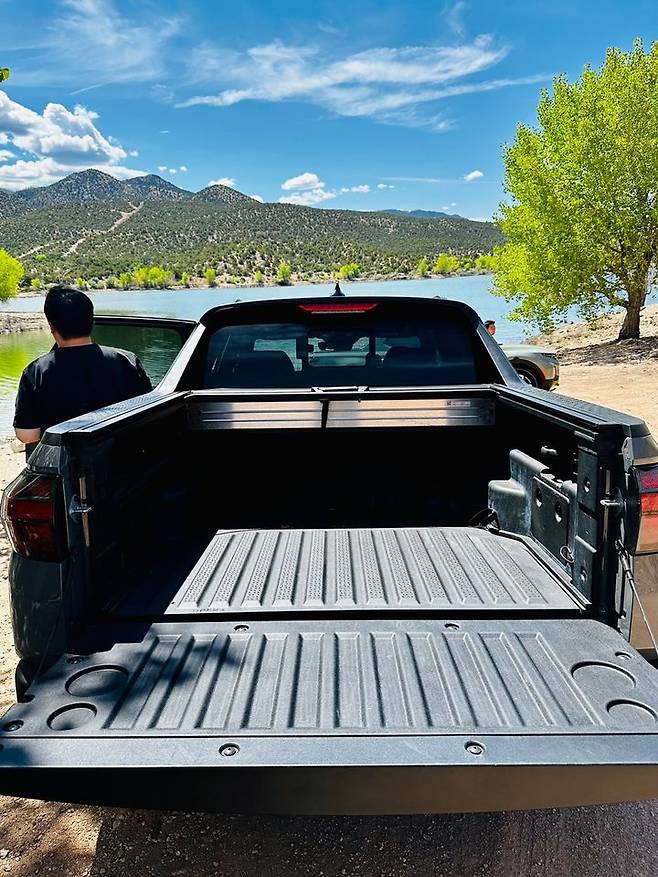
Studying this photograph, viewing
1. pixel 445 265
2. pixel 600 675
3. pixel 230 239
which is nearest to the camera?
pixel 600 675

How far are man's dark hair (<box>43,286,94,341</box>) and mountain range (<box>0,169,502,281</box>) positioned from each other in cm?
11163

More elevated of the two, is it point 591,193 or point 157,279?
point 157,279

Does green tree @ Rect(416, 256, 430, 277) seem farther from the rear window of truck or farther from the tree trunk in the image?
the rear window of truck

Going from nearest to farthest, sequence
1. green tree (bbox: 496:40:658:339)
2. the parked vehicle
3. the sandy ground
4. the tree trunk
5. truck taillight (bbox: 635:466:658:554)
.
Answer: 1. truck taillight (bbox: 635:466:658:554)
2. the sandy ground
3. the parked vehicle
4. green tree (bbox: 496:40:658:339)
5. the tree trunk

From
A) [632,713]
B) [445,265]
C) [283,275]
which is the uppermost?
[445,265]

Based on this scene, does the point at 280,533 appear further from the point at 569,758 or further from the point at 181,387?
the point at 569,758

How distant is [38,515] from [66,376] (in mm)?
1581

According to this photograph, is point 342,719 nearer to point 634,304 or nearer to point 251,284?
point 634,304

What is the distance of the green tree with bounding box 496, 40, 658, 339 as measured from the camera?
66.0ft

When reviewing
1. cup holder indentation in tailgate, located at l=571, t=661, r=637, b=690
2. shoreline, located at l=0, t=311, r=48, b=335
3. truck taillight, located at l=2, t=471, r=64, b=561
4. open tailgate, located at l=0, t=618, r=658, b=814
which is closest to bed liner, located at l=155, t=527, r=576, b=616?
open tailgate, located at l=0, t=618, r=658, b=814

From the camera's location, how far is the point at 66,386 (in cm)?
367

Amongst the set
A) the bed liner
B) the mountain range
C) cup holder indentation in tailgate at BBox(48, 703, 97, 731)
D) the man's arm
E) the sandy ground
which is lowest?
the sandy ground

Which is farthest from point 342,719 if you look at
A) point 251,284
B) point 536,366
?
point 251,284

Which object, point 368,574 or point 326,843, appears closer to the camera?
point 326,843
